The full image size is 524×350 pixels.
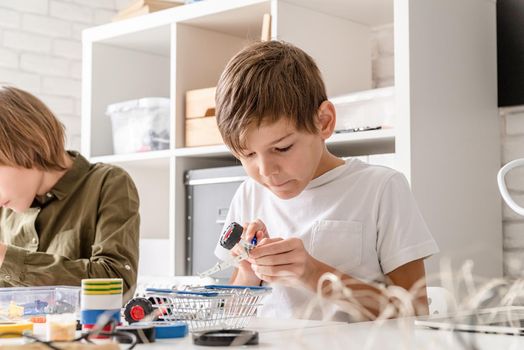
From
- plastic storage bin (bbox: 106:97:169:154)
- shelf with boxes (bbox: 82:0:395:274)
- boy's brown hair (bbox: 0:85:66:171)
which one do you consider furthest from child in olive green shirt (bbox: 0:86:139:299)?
plastic storage bin (bbox: 106:97:169:154)

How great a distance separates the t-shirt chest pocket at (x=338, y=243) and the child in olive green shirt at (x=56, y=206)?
421 mm

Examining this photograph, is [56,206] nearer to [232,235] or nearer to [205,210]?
[232,235]

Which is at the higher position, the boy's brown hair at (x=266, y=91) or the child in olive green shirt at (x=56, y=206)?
the boy's brown hair at (x=266, y=91)

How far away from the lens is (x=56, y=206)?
5.97 ft

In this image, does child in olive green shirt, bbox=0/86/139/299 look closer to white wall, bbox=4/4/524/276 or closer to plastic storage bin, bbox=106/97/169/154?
plastic storage bin, bbox=106/97/169/154

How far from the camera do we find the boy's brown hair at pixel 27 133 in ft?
5.68

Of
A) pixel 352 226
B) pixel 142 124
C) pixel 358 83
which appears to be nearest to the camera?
pixel 352 226

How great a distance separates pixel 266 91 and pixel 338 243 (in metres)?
0.32

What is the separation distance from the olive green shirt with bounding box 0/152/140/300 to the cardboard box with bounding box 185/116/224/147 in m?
0.73

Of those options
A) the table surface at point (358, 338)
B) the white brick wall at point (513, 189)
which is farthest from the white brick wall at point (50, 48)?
the table surface at point (358, 338)

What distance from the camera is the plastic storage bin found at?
2.84 metres

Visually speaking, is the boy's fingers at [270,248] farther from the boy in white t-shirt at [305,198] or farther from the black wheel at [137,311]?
the black wheel at [137,311]

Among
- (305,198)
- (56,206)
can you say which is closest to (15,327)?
(305,198)

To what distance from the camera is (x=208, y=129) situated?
8.51 feet
